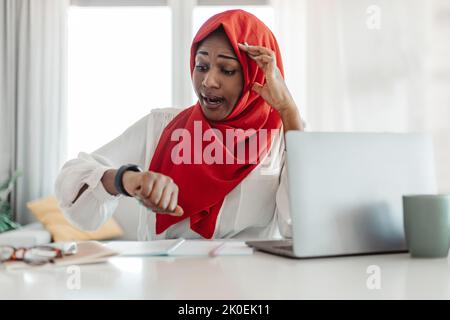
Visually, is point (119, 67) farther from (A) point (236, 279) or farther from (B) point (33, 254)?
(A) point (236, 279)

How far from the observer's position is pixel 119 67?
4035mm

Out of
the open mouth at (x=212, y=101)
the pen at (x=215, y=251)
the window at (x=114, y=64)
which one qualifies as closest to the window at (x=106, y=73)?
the window at (x=114, y=64)

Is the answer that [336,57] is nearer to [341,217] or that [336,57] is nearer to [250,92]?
[250,92]

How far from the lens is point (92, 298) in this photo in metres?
0.65

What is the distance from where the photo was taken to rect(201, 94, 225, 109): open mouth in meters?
1.63

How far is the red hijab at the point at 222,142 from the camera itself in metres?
1.58

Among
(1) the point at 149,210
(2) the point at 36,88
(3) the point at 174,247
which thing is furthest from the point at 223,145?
(2) the point at 36,88

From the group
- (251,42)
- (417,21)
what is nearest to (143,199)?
(251,42)

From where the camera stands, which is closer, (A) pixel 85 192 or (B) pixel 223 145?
(A) pixel 85 192

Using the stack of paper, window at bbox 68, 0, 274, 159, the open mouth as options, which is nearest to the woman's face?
the open mouth

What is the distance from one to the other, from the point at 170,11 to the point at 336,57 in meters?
1.23

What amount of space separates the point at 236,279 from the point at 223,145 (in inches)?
37.1

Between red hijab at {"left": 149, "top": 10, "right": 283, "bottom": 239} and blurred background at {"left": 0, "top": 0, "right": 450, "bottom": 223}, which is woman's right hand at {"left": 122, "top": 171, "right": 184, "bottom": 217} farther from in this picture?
blurred background at {"left": 0, "top": 0, "right": 450, "bottom": 223}

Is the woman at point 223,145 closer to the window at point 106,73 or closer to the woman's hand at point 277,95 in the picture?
the woman's hand at point 277,95
